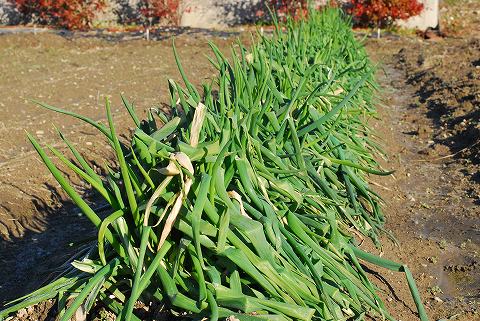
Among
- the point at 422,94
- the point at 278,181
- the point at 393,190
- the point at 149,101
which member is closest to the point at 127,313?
the point at 278,181

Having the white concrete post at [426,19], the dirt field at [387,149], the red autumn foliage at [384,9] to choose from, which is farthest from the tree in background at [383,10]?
the dirt field at [387,149]

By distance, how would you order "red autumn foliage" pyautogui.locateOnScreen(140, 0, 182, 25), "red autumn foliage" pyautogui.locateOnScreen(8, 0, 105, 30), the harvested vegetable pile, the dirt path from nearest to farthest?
the harvested vegetable pile → the dirt path → "red autumn foliage" pyautogui.locateOnScreen(8, 0, 105, 30) → "red autumn foliage" pyautogui.locateOnScreen(140, 0, 182, 25)

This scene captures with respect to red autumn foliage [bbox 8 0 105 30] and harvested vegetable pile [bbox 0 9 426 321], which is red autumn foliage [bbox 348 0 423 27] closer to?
red autumn foliage [bbox 8 0 105 30]

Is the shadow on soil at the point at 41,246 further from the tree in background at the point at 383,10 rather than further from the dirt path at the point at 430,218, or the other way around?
the tree in background at the point at 383,10

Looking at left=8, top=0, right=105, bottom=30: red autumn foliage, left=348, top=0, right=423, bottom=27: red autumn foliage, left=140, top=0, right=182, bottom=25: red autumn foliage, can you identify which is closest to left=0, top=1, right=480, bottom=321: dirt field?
left=348, top=0, right=423, bottom=27: red autumn foliage

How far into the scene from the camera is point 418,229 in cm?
379

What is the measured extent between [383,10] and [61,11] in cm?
596

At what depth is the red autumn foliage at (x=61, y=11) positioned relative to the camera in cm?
1420

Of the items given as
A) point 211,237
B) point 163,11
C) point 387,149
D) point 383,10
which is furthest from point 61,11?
point 211,237

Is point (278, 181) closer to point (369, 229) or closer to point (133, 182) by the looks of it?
point (133, 182)

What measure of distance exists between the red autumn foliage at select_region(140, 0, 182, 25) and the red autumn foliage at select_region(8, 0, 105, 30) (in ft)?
3.02

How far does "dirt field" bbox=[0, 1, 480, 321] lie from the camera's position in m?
3.30

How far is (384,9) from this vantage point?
45.8 feet

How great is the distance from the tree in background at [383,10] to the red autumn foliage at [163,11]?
10.7 ft
